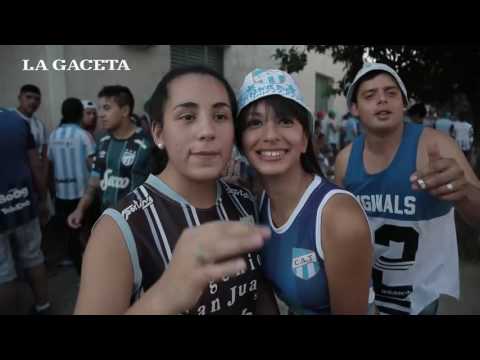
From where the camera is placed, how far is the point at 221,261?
0.96 meters

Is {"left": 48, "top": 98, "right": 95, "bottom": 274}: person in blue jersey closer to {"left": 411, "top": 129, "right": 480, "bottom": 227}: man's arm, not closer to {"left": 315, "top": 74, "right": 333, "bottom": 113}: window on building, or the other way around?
{"left": 411, "top": 129, "right": 480, "bottom": 227}: man's arm

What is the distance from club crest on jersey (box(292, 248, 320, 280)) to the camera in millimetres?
1558

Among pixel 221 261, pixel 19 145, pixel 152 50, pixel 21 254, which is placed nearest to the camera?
pixel 221 261

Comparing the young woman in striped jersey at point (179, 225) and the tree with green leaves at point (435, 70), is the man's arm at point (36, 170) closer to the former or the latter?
the young woman in striped jersey at point (179, 225)

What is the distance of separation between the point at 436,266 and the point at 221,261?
170 centimetres

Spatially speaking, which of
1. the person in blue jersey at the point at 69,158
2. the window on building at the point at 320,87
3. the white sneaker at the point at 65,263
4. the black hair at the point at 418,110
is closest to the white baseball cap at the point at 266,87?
the person in blue jersey at the point at 69,158

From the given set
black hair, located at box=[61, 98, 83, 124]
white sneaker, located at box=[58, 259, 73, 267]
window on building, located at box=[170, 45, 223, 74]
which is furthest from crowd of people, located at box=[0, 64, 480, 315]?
window on building, located at box=[170, 45, 223, 74]

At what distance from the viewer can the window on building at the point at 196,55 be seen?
7668 mm

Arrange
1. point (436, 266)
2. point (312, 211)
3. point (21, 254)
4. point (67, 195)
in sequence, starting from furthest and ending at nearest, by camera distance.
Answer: point (67, 195) → point (21, 254) → point (436, 266) → point (312, 211)

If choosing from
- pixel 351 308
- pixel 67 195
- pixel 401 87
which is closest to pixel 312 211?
pixel 351 308

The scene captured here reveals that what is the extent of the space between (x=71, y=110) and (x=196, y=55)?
4.37 meters

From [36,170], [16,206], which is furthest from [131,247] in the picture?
[36,170]

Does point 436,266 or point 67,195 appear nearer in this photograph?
point 436,266

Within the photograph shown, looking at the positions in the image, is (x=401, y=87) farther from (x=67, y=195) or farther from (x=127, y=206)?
(x=67, y=195)
